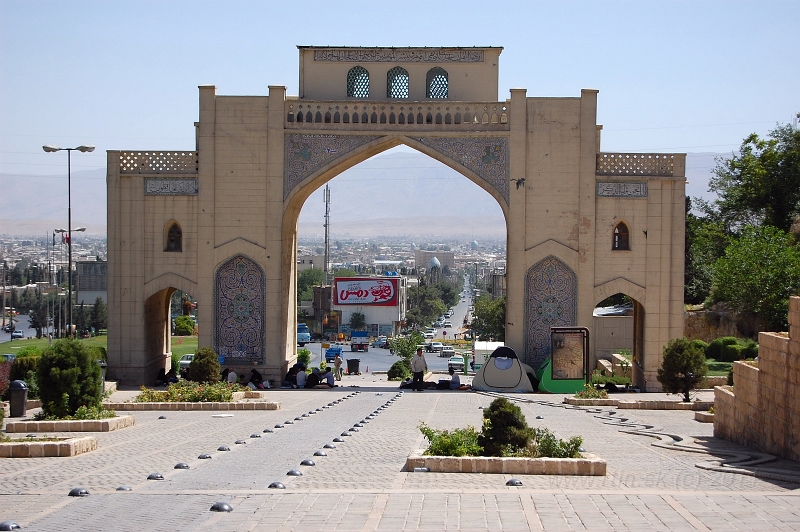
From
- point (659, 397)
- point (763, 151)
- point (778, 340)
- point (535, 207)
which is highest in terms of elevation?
point (763, 151)

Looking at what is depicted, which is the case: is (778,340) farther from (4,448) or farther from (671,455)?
(4,448)

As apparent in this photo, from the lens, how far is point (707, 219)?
41500mm

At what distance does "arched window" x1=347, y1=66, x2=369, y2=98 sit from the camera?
23.8 meters

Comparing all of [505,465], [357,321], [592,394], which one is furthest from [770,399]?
[357,321]

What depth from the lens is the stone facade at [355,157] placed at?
22547 mm

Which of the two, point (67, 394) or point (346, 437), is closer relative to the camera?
point (346, 437)

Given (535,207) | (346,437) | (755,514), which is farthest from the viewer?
(535,207)

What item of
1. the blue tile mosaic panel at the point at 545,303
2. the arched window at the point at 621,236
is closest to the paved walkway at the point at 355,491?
the blue tile mosaic panel at the point at 545,303

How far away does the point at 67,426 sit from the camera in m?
12.3

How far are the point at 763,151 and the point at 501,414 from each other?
31218 millimetres

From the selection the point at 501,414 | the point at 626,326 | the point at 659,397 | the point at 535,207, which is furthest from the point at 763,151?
the point at 501,414

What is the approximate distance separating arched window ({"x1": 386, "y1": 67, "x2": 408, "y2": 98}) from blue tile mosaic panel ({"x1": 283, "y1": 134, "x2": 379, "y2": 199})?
1.37 meters

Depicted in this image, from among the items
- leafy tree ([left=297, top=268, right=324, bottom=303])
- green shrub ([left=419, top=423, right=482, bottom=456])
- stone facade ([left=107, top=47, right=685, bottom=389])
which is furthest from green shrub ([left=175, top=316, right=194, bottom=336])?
green shrub ([left=419, top=423, right=482, bottom=456])

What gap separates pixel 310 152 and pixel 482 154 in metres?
3.63
